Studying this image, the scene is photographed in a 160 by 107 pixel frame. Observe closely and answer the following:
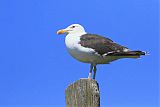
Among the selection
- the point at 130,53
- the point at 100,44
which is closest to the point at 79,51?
the point at 100,44

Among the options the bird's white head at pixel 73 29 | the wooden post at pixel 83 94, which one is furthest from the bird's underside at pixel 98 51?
the wooden post at pixel 83 94

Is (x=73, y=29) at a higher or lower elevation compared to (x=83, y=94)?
higher

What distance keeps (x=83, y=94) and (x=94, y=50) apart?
280cm

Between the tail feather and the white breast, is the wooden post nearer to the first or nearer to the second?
the tail feather

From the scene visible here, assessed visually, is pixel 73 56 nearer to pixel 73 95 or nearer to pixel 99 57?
pixel 99 57

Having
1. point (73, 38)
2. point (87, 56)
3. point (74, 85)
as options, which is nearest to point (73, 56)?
point (87, 56)

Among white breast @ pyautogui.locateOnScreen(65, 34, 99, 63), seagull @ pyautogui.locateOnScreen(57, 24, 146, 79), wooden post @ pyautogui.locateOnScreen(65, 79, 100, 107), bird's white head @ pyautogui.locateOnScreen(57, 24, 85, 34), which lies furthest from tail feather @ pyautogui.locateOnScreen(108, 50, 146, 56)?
wooden post @ pyautogui.locateOnScreen(65, 79, 100, 107)

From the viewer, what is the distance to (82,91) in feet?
14.3

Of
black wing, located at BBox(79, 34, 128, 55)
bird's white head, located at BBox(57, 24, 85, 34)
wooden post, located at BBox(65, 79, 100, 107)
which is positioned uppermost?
bird's white head, located at BBox(57, 24, 85, 34)

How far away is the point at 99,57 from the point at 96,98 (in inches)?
105

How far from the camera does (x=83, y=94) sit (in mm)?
4332

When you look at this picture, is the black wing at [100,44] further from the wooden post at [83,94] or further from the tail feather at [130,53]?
the wooden post at [83,94]

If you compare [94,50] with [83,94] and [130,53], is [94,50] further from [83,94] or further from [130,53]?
[83,94]

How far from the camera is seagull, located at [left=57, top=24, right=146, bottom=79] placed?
22.2 ft
